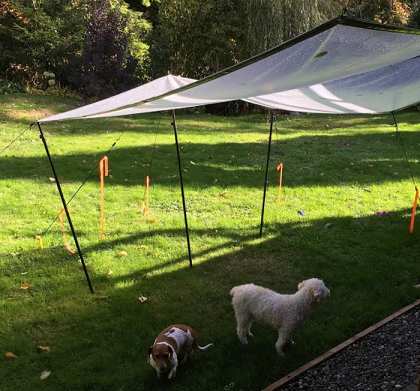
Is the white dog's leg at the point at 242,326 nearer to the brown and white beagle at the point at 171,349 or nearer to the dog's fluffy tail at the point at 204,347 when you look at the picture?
the dog's fluffy tail at the point at 204,347

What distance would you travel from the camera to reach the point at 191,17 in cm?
1742

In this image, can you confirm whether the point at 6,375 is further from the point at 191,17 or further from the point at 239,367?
the point at 191,17

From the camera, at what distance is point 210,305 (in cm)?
501

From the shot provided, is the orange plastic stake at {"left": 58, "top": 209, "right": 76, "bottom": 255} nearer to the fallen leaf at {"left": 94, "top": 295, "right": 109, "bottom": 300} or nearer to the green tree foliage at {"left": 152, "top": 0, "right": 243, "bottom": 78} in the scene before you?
the fallen leaf at {"left": 94, "top": 295, "right": 109, "bottom": 300}

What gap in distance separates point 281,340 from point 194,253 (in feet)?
7.56

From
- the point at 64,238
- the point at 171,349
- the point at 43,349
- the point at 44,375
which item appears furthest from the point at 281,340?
the point at 64,238

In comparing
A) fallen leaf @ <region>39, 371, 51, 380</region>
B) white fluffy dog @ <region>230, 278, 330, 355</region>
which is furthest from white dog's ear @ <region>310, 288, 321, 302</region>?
fallen leaf @ <region>39, 371, 51, 380</region>

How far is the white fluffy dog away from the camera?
391cm

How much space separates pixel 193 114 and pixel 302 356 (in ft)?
44.2

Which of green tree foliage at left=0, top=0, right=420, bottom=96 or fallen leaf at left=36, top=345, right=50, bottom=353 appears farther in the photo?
green tree foliage at left=0, top=0, right=420, bottom=96

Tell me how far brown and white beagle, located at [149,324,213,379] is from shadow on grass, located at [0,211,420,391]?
151 millimetres

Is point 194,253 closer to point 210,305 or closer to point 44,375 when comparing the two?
point 210,305

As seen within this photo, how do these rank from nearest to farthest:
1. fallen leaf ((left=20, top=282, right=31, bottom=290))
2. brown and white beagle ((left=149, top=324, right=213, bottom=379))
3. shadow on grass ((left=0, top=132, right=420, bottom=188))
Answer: brown and white beagle ((left=149, top=324, right=213, bottom=379)) < fallen leaf ((left=20, top=282, right=31, bottom=290)) < shadow on grass ((left=0, top=132, right=420, bottom=188))

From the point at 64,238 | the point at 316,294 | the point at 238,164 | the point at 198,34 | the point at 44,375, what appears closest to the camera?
the point at 316,294
